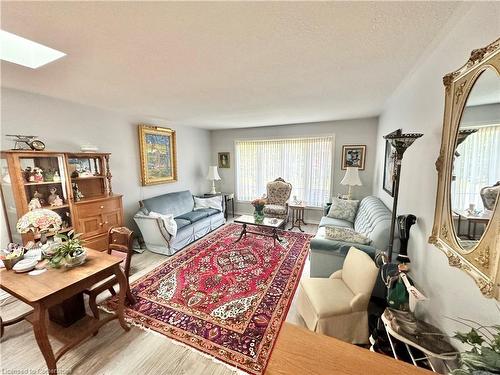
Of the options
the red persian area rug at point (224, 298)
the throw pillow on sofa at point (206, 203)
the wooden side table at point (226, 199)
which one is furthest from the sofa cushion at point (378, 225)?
the wooden side table at point (226, 199)

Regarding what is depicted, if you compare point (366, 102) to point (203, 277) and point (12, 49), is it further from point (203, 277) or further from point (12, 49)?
point (12, 49)

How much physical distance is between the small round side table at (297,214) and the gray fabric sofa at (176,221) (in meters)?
1.69

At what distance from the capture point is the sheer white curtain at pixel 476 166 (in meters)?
0.84

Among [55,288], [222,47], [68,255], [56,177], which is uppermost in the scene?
[222,47]

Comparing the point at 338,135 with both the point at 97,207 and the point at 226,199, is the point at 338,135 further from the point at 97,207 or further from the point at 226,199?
the point at 97,207

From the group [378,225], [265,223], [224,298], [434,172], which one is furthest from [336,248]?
[265,223]

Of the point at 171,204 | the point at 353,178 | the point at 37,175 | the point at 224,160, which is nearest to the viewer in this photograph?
the point at 37,175

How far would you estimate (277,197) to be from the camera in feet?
16.2

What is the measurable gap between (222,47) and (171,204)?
327 centimetres

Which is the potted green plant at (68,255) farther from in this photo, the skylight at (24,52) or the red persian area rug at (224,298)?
the skylight at (24,52)

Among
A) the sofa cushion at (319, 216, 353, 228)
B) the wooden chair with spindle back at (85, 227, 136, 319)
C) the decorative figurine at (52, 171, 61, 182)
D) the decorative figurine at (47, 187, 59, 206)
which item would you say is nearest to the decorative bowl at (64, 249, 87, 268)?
the wooden chair with spindle back at (85, 227, 136, 319)

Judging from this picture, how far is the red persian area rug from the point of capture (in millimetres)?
1734

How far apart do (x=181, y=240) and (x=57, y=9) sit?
305 centimetres

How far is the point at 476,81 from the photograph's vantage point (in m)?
0.98
